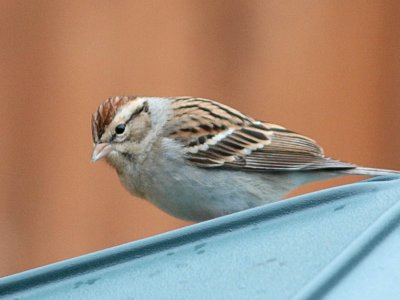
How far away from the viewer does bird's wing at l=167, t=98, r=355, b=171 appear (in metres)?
3.28

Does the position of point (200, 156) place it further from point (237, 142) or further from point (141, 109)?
point (141, 109)

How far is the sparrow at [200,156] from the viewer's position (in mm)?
3107

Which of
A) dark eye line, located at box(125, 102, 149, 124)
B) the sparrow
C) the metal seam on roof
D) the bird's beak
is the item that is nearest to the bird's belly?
the sparrow

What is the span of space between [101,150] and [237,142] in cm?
43

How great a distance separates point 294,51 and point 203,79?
32cm

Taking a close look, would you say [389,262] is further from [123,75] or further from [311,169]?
[123,75]

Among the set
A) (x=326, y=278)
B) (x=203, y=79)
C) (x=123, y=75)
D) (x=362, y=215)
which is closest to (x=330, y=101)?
(x=203, y=79)

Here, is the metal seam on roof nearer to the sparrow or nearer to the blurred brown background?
the sparrow

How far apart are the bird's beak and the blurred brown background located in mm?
559

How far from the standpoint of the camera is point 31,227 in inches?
146

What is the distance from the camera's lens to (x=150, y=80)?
3834 mm

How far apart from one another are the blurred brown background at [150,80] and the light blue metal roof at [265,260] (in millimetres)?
1969

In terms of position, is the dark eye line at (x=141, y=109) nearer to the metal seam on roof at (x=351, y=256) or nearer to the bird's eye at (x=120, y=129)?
the bird's eye at (x=120, y=129)

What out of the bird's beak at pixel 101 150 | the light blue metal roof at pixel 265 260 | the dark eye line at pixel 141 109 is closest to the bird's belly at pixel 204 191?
the bird's beak at pixel 101 150
